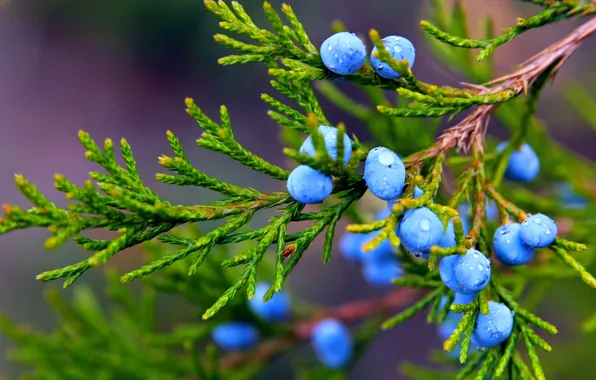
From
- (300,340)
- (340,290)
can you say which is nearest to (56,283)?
(340,290)

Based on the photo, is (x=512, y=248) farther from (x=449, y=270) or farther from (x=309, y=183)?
(x=309, y=183)

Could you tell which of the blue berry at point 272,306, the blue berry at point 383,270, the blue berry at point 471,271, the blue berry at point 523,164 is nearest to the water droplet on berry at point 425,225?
the blue berry at point 471,271

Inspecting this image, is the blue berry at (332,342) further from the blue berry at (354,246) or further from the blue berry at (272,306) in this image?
the blue berry at (354,246)

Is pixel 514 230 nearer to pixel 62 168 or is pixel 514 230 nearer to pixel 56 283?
pixel 56 283

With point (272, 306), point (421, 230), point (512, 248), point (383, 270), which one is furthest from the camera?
point (272, 306)

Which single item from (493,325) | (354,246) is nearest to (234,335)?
(354,246)

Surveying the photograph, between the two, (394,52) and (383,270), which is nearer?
(394,52)

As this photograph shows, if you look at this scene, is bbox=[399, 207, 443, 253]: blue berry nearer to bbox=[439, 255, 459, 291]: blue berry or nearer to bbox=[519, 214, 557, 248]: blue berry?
bbox=[439, 255, 459, 291]: blue berry
